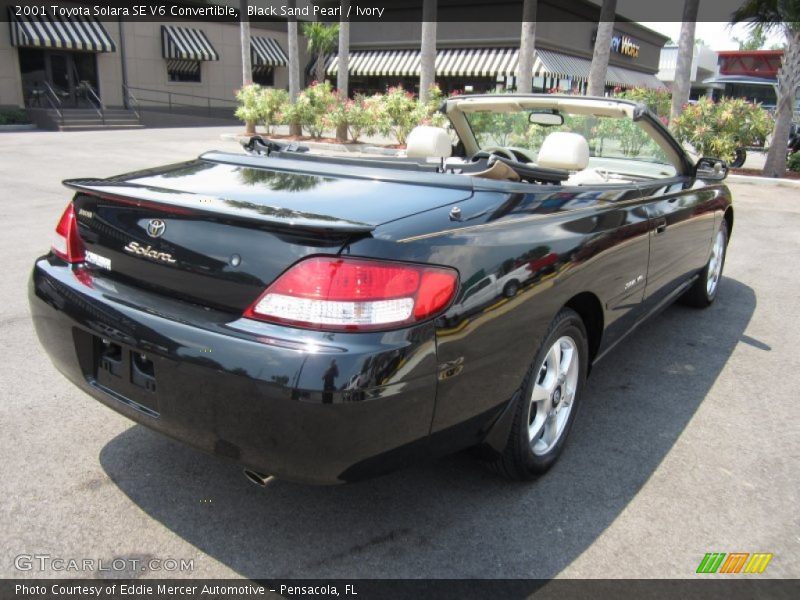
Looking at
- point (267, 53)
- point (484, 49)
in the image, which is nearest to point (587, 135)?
point (484, 49)

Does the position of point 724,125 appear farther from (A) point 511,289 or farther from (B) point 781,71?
(A) point 511,289

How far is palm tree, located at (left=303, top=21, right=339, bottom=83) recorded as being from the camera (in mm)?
36031

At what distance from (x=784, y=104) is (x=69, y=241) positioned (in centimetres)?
1721

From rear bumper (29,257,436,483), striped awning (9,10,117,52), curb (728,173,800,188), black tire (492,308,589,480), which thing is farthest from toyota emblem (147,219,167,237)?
striped awning (9,10,117,52)

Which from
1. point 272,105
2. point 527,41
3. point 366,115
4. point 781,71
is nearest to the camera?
point 781,71

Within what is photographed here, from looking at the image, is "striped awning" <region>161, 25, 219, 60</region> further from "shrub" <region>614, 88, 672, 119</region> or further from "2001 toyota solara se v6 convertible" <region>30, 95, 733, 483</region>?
Result: "2001 toyota solara se v6 convertible" <region>30, 95, 733, 483</region>

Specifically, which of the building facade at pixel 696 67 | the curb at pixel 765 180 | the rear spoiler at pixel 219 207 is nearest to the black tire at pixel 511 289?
the rear spoiler at pixel 219 207

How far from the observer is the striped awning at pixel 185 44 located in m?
31.8

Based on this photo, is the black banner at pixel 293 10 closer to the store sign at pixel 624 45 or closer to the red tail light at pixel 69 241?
the store sign at pixel 624 45

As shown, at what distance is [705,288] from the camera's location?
16.7 feet

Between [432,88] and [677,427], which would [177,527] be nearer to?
[677,427]

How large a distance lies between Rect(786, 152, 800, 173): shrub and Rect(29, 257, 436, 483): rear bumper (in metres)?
17.8

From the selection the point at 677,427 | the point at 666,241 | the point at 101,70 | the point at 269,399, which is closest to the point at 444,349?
the point at 269,399

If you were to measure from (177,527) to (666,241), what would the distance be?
2.94 m
